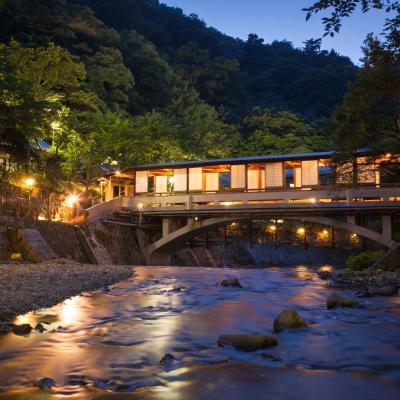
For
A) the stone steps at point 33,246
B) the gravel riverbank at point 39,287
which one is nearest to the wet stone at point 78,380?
the gravel riverbank at point 39,287

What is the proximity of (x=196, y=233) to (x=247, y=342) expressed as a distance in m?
24.6

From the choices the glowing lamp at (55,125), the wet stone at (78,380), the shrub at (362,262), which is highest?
the glowing lamp at (55,125)

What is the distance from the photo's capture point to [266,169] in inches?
1196

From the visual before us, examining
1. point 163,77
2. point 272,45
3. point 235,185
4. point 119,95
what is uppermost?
point 272,45

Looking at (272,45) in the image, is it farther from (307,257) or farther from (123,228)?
A: (123,228)

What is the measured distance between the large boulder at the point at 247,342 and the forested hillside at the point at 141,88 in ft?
14.8

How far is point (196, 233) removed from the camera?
30.8 meters

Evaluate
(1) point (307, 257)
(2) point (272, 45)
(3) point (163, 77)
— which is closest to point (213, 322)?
(1) point (307, 257)

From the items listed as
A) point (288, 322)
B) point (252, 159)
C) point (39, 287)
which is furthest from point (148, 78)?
point (288, 322)

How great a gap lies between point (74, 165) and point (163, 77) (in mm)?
30840

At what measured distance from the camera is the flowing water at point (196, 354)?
4727 mm

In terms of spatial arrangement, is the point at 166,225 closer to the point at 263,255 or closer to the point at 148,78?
the point at 263,255

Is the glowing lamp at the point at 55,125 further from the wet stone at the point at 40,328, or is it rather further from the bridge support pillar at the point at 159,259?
the wet stone at the point at 40,328

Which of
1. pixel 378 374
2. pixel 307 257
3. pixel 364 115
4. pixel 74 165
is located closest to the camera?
pixel 378 374
